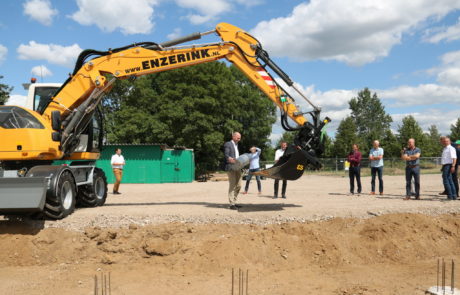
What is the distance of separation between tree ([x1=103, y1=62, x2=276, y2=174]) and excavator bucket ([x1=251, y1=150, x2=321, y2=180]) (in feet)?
73.7

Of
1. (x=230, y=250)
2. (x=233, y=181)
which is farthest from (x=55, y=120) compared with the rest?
(x=230, y=250)

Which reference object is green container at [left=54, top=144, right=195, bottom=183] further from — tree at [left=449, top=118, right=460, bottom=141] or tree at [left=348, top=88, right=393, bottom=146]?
tree at [left=348, top=88, right=393, bottom=146]

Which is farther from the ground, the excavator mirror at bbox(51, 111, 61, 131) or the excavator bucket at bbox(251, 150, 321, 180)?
the excavator mirror at bbox(51, 111, 61, 131)

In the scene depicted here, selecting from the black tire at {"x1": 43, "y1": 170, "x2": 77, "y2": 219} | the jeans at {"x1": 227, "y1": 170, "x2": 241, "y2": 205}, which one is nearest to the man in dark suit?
the jeans at {"x1": 227, "y1": 170, "x2": 241, "y2": 205}

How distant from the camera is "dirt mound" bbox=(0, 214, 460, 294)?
254 inches

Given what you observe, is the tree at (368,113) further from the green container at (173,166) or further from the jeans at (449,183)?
the jeans at (449,183)

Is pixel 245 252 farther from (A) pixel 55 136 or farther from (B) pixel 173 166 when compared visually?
(B) pixel 173 166

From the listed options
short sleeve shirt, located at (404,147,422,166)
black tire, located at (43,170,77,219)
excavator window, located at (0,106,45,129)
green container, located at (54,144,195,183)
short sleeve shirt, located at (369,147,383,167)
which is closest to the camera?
black tire, located at (43,170,77,219)

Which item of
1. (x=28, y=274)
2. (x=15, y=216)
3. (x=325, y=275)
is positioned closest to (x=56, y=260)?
(x=28, y=274)

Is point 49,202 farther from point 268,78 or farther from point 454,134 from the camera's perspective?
point 454,134

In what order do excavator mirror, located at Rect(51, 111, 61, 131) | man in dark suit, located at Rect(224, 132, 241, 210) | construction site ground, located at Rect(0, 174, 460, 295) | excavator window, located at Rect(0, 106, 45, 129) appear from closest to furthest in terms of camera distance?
1. construction site ground, located at Rect(0, 174, 460, 295)
2. excavator window, located at Rect(0, 106, 45, 129)
3. excavator mirror, located at Rect(51, 111, 61, 131)
4. man in dark suit, located at Rect(224, 132, 241, 210)

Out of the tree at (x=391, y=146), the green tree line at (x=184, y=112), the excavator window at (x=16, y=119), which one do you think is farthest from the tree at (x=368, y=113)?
the excavator window at (x=16, y=119)

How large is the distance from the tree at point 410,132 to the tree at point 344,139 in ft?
19.5

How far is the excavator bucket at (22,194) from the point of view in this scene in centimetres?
753
